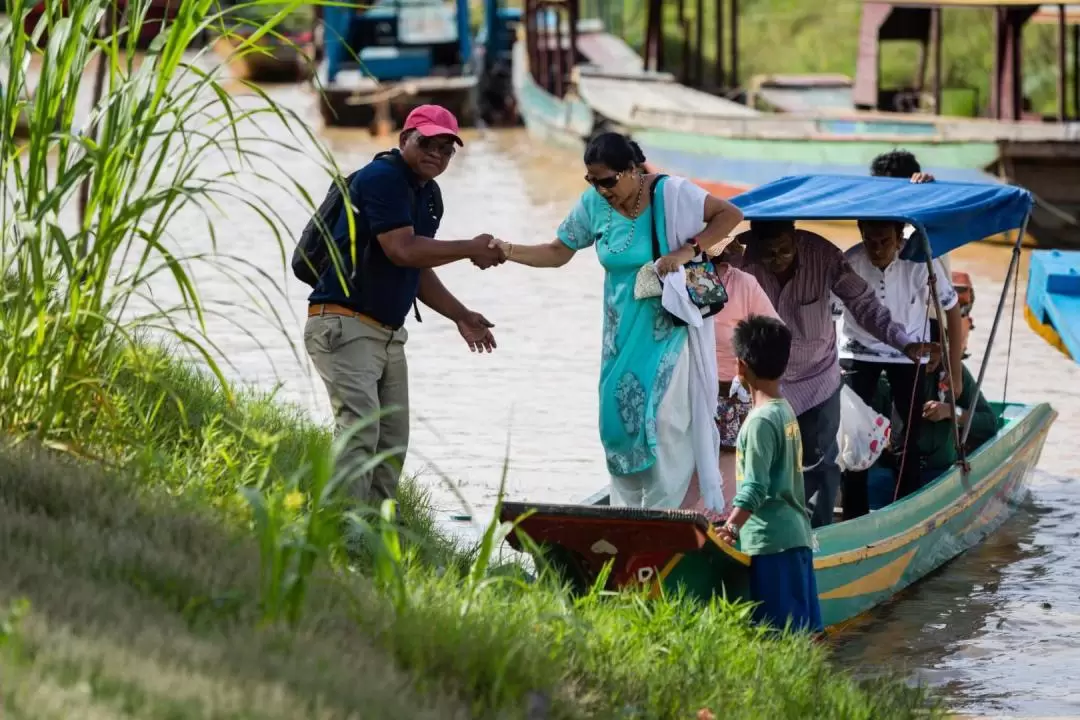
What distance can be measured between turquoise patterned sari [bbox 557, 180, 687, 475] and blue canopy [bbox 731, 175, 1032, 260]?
0.80 metres

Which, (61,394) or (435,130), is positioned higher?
(435,130)

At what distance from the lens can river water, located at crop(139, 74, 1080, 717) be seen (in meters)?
6.52

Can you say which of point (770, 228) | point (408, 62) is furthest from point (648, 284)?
point (408, 62)

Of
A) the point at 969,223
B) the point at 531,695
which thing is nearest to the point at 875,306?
the point at 969,223

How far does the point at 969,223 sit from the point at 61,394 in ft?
12.7

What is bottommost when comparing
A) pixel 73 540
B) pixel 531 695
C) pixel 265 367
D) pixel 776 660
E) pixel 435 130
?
A: pixel 265 367

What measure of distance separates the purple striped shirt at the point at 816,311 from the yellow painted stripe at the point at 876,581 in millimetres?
705

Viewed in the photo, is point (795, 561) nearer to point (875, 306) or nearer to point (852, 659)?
point (852, 659)

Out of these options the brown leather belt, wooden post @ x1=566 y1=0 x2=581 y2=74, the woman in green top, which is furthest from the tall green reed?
wooden post @ x1=566 y1=0 x2=581 y2=74

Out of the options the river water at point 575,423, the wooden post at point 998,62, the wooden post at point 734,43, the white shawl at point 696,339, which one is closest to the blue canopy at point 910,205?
the white shawl at point 696,339

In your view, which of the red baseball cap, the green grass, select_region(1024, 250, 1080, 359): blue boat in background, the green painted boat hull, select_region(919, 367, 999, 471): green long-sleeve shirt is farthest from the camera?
select_region(1024, 250, 1080, 359): blue boat in background

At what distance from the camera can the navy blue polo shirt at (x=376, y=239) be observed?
571cm

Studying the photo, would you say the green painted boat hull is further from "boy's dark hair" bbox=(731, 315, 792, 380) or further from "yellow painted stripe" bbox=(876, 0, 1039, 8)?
"yellow painted stripe" bbox=(876, 0, 1039, 8)

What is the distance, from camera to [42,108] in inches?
186
